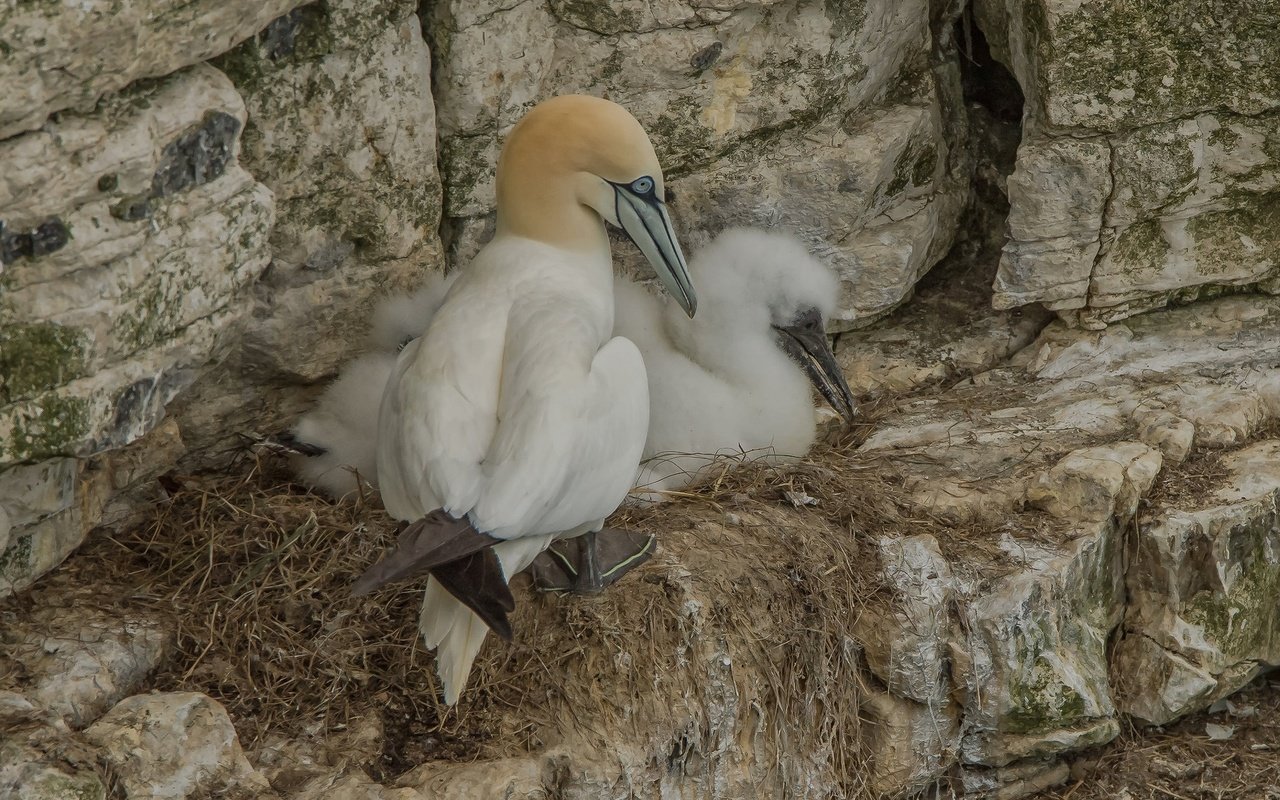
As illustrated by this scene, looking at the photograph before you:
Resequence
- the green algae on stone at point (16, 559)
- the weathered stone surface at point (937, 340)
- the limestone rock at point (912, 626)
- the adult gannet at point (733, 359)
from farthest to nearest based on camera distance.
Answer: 1. the weathered stone surface at point (937, 340)
2. the adult gannet at point (733, 359)
3. the limestone rock at point (912, 626)
4. the green algae on stone at point (16, 559)

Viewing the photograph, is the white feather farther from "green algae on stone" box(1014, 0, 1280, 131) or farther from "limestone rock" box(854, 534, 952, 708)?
"green algae on stone" box(1014, 0, 1280, 131)

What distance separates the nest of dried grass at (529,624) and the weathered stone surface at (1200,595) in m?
0.75

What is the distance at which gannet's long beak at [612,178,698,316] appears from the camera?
163 inches

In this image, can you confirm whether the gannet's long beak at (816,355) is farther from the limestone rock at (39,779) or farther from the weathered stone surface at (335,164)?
the limestone rock at (39,779)

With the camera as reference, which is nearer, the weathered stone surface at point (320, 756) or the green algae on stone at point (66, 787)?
the green algae on stone at point (66, 787)

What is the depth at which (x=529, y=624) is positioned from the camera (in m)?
4.02

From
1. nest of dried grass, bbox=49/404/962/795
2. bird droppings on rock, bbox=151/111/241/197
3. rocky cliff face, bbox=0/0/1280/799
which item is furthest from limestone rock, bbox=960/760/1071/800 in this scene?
bird droppings on rock, bbox=151/111/241/197

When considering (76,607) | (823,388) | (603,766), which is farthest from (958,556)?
(76,607)

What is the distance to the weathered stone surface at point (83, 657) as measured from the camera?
12.1ft

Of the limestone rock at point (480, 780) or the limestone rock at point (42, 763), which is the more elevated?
the limestone rock at point (42, 763)

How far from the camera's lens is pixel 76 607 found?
402 centimetres

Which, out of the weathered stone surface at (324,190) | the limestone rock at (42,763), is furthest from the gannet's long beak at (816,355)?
the limestone rock at (42,763)

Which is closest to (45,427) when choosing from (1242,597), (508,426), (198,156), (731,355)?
(198,156)

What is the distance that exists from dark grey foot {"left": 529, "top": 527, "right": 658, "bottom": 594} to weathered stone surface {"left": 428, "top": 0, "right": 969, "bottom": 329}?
111 cm
